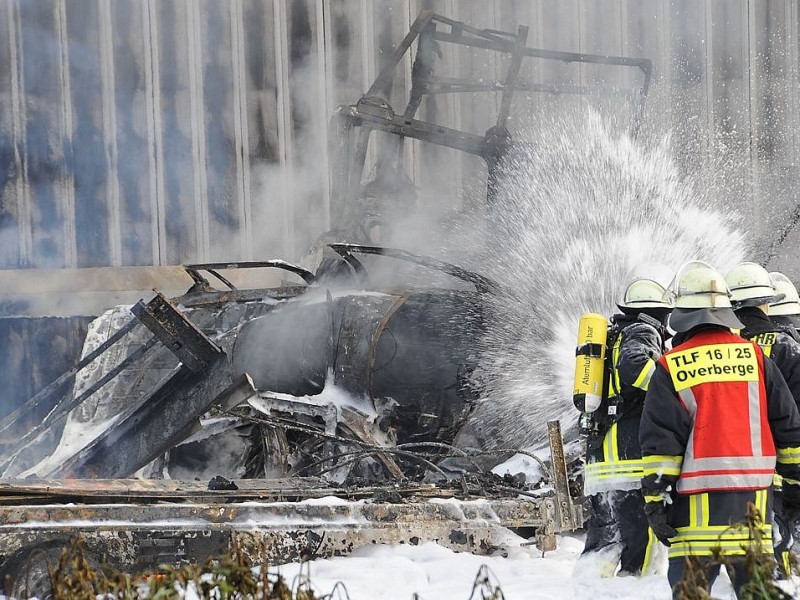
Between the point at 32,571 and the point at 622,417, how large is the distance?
109 inches

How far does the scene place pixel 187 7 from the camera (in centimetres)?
1357

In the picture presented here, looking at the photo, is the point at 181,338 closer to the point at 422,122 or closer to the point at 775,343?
the point at 775,343

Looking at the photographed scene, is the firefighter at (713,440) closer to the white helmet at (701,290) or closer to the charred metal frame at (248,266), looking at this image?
the white helmet at (701,290)

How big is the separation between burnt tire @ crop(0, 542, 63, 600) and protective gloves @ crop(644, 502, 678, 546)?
250 cm

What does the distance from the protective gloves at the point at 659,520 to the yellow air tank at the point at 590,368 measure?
Result: 126 centimetres

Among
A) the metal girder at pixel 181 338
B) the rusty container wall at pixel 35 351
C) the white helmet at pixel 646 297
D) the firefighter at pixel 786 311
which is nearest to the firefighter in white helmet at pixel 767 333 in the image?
the firefighter at pixel 786 311

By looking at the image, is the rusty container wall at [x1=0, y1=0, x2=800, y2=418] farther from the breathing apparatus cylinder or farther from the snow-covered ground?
the snow-covered ground

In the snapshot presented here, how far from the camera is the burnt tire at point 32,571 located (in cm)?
495

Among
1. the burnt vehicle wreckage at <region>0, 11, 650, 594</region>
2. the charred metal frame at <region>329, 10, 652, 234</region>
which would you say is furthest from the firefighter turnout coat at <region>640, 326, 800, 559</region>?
the charred metal frame at <region>329, 10, 652, 234</region>

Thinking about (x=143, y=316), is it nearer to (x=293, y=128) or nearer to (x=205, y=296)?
(x=205, y=296)

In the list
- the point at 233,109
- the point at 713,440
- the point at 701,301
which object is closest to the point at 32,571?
the point at 713,440

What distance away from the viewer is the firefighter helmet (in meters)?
4.39

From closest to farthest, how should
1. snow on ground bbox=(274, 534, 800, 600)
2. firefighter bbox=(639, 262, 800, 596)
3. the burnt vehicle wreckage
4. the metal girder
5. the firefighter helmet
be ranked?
firefighter bbox=(639, 262, 800, 596) → the firefighter helmet → snow on ground bbox=(274, 534, 800, 600) → the burnt vehicle wreckage → the metal girder

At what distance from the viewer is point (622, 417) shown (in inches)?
218
